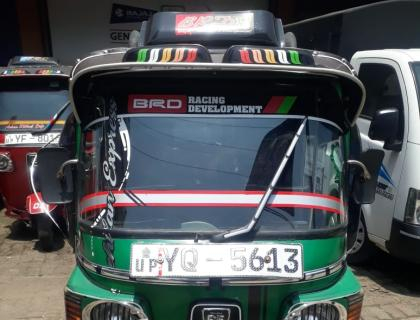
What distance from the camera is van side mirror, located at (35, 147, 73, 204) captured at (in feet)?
9.27

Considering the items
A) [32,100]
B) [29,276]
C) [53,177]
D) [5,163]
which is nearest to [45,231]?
[29,276]

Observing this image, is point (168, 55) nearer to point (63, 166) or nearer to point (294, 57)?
point (294, 57)

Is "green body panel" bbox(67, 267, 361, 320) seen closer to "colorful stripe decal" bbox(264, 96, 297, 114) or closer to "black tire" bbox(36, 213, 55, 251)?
"colorful stripe decal" bbox(264, 96, 297, 114)

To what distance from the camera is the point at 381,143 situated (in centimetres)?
513

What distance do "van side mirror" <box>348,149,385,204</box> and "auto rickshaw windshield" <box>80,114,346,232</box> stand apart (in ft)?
0.98

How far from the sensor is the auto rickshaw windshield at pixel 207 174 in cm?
243

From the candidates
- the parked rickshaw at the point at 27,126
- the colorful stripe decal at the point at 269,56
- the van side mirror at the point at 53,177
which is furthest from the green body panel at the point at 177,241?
the parked rickshaw at the point at 27,126

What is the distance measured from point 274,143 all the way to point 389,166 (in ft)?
8.76

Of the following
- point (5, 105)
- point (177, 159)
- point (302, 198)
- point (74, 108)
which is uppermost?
point (74, 108)

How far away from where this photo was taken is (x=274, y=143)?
8.34ft

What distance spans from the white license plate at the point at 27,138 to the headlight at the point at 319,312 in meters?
4.36

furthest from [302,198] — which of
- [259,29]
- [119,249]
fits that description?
[259,29]

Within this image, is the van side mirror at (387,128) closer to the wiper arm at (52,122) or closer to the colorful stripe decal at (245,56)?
the colorful stripe decal at (245,56)

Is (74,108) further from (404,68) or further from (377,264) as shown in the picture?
(377,264)
